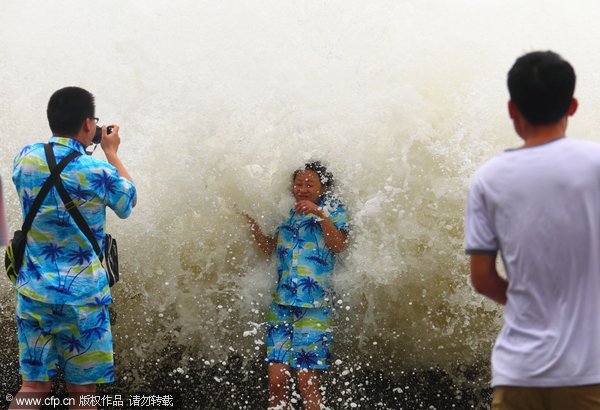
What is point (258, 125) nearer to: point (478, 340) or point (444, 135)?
point (444, 135)

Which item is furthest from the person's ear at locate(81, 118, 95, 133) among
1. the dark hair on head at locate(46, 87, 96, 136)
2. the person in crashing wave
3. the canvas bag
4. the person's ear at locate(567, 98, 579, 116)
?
the person's ear at locate(567, 98, 579, 116)

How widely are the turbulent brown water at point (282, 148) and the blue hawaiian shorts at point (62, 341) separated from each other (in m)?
1.26

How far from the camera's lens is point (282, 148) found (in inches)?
185

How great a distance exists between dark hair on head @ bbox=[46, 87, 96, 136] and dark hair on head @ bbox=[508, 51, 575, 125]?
1.86 metres

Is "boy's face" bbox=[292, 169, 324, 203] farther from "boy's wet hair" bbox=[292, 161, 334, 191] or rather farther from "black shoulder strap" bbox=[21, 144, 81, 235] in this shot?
"black shoulder strap" bbox=[21, 144, 81, 235]

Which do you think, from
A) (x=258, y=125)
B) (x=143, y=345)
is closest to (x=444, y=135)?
(x=258, y=125)

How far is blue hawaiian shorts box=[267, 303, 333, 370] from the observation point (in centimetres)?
407

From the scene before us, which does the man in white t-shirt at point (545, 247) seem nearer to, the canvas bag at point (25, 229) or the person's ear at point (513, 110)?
the person's ear at point (513, 110)

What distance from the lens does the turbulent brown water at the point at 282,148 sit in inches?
172

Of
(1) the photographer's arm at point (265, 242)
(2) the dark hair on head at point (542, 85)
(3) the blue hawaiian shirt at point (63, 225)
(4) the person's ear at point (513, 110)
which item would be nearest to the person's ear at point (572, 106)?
(2) the dark hair on head at point (542, 85)

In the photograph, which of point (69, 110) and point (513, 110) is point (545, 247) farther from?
point (69, 110)

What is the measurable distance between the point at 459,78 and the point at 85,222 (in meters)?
2.60

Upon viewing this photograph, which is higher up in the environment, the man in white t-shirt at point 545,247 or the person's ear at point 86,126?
the person's ear at point 86,126

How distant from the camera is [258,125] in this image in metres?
4.82
